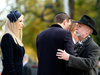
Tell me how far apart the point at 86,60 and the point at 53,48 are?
1.90ft

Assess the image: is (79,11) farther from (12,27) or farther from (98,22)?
(12,27)

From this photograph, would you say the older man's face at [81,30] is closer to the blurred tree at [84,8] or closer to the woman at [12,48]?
the woman at [12,48]

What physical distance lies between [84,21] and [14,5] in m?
13.7

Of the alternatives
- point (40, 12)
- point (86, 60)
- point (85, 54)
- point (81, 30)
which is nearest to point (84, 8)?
point (40, 12)

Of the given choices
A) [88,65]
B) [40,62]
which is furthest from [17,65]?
[88,65]

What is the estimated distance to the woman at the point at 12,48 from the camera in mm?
3359

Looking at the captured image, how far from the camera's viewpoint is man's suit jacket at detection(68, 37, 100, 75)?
320cm

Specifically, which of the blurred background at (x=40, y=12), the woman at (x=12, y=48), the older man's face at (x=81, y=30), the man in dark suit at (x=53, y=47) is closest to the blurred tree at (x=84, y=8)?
the blurred background at (x=40, y=12)

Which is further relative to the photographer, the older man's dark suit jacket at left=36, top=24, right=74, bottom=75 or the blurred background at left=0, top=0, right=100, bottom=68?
the blurred background at left=0, top=0, right=100, bottom=68

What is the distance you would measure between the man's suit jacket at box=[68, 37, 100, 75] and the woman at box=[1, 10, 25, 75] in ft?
3.15

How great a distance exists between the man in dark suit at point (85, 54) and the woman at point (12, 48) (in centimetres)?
83

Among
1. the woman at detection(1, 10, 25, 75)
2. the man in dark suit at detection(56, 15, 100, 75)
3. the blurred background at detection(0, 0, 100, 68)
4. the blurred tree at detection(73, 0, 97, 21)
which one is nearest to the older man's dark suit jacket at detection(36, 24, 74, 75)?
the man in dark suit at detection(56, 15, 100, 75)

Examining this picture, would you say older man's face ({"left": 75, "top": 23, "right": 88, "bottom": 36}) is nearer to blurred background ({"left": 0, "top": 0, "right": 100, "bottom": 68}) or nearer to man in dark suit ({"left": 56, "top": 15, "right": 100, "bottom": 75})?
man in dark suit ({"left": 56, "top": 15, "right": 100, "bottom": 75})

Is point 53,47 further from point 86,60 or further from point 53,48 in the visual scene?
point 86,60
